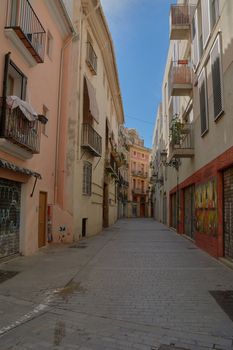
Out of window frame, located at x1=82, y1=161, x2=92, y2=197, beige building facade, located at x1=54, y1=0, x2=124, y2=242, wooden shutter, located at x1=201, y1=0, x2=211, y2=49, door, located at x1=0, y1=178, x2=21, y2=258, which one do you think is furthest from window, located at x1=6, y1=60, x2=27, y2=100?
window frame, located at x1=82, y1=161, x2=92, y2=197

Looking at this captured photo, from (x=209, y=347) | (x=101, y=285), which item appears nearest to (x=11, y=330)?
(x=209, y=347)

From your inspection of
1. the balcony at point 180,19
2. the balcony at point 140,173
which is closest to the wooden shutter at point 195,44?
the balcony at point 180,19

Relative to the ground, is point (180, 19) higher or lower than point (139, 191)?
higher

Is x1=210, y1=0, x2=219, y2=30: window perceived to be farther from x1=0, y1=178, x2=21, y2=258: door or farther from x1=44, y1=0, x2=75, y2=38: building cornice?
x1=0, y1=178, x2=21, y2=258: door

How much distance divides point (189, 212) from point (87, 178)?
17.4ft

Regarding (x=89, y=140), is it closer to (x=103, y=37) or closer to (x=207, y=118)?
(x=207, y=118)

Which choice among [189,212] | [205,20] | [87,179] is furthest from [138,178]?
[205,20]

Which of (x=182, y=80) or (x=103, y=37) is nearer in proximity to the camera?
(x=182, y=80)

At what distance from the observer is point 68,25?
15.5 meters

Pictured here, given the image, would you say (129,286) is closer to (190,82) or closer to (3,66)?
(3,66)

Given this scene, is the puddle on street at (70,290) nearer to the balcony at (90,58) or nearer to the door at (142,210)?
the balcony at (90,58)

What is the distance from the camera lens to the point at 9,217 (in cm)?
1052

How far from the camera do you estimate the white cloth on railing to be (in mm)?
9313

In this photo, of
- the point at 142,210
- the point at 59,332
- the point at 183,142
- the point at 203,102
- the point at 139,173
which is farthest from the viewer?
the point at 142,210
